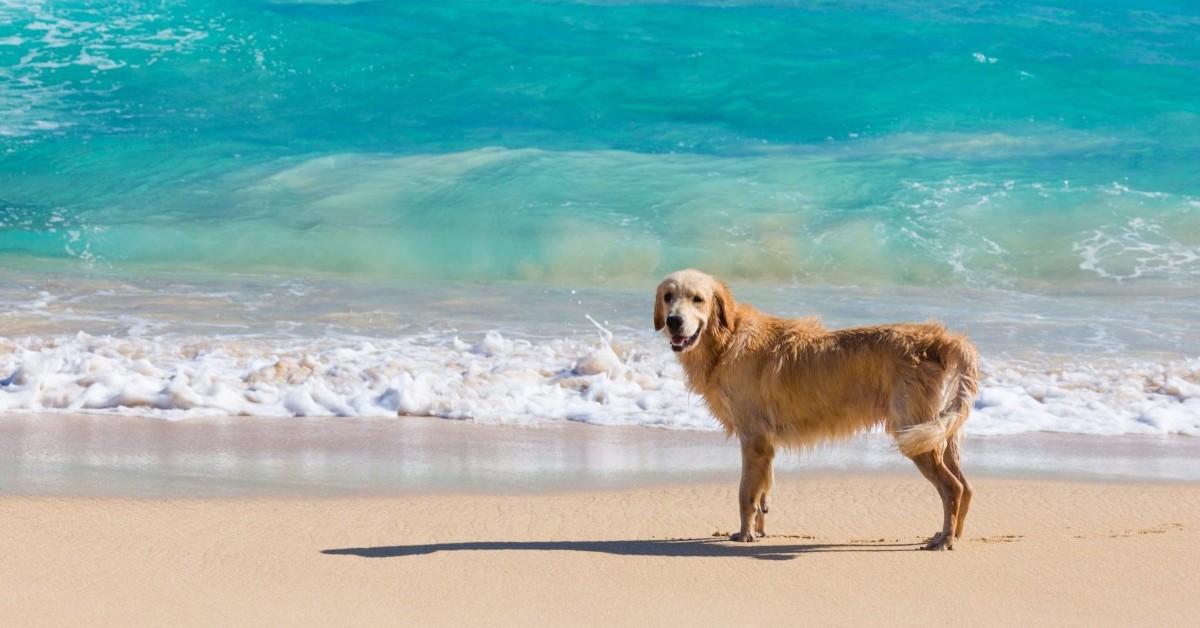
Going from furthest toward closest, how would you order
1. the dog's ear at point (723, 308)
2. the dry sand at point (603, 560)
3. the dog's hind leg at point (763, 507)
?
the dog's ear at point (723, 308) < the dog's hind leg at point (763, 507) < the dry sand at point (603, 560)

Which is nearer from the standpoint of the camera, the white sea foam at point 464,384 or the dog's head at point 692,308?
Result: the dog's head at point 692,308

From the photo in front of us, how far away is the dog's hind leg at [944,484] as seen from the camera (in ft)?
18.9

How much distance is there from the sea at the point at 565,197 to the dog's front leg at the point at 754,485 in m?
2.59

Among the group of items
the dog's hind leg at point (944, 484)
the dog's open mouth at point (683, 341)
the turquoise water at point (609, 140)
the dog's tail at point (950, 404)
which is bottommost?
the dog's hind leg at point (944, 484)

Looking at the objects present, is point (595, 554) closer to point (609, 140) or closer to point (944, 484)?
point (944, 484)

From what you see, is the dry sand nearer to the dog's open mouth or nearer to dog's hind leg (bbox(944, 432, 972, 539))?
dog's hind leg (bbox(944, 432, 972, 539))

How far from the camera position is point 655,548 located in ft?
18.7

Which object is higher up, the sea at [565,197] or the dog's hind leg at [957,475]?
the sea at [565,197]

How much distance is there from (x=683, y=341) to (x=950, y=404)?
1.22m

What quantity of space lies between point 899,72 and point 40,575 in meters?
22.1

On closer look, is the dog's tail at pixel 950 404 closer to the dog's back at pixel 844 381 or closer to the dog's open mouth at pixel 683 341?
the dog's back at pixel 844 381

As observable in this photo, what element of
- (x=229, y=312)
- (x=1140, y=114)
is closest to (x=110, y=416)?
(x=229, y=312)

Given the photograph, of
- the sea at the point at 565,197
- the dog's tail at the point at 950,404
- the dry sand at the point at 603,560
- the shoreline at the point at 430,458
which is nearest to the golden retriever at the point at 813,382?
the dog's tail at the point at 950,404

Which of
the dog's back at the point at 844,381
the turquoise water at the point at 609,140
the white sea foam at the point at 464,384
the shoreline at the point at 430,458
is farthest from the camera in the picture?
the turquoise water at the point at 609,140
